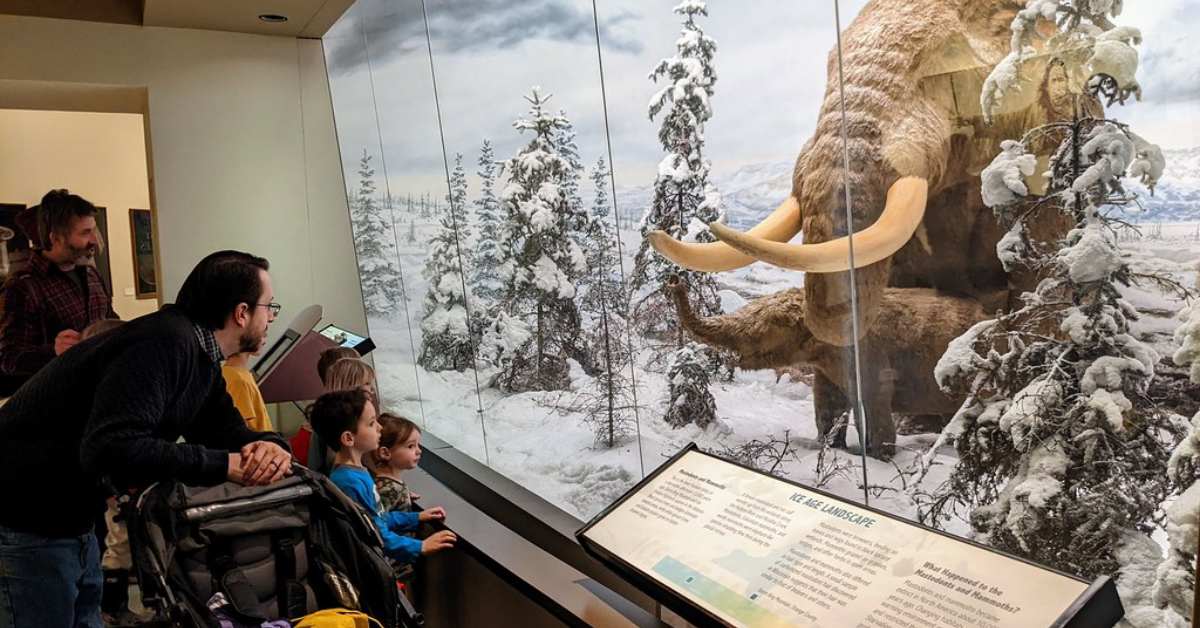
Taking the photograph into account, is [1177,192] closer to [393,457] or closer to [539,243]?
[539,243]

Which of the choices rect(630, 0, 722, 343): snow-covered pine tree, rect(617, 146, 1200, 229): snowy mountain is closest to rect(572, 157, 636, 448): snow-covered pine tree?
rect(617, 146, 1200, 229): snowy mountain

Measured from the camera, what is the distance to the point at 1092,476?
1695 mm

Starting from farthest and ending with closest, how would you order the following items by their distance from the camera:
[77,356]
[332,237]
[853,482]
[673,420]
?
[332,237] < [673,420] < [77,356] < [853,482]

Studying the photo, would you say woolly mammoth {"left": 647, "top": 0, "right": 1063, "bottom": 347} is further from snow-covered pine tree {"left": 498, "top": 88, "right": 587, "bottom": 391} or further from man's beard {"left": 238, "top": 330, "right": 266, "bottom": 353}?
man's beard {"left": 238, "top": 330, "right": 266, "bottom": 353}

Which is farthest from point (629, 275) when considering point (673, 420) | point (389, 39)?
point (389, 39)

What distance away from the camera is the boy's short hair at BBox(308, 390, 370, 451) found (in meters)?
3.05

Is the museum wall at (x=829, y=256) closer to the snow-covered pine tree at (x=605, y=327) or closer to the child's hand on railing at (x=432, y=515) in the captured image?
the snow-covered pine tree at (x=605, y=327)

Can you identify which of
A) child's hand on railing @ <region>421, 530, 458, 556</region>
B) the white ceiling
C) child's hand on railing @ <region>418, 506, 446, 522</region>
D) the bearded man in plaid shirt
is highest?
the white ceiling

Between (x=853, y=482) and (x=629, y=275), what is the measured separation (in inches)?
42.0

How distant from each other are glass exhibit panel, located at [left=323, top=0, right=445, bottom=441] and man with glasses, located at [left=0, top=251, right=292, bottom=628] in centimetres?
191

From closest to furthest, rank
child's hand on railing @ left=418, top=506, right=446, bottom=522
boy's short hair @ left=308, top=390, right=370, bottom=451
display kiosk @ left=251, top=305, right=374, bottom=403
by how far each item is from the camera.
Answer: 1. boy's short hair @ left=308, top=390, right=370, bottom=451
2. child's hand on railing @ left=418, top=506, right=446, bottom=522
3. display kiosk @ left=251, top=305, right=374, bottom=403

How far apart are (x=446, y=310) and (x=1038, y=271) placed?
3.15 meters

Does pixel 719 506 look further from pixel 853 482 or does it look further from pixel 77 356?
pixel 77 356

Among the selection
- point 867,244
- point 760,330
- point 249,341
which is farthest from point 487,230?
point 867,244
